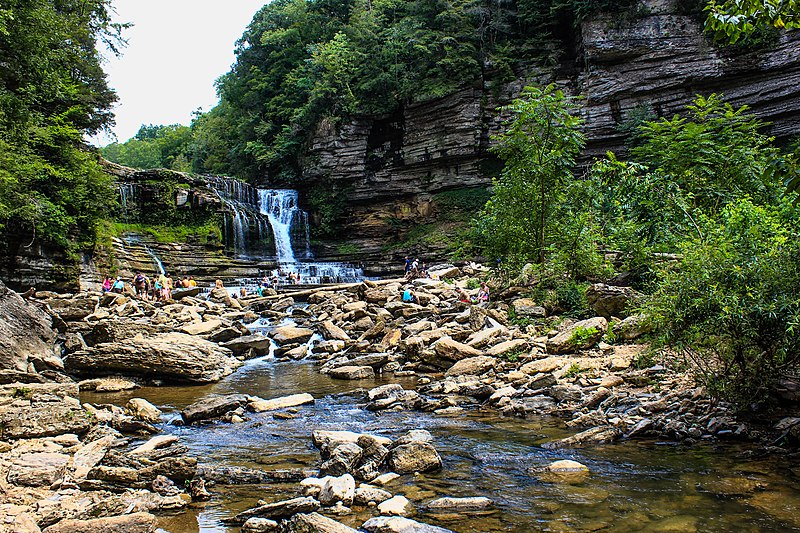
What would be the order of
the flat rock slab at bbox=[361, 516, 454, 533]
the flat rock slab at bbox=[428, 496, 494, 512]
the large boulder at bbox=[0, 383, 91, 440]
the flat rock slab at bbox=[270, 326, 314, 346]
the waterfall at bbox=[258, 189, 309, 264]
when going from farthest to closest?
the waterfall at bbox=[258, 189, 309, 264] < the flat rock slab at bbox=[270, 326, 314, 346] < the large boulder at bbox=[0, 383, 91, 440] < the flat rock slab at bbox=[428, 496, 494, 512] < the flat rock slab at bbox=[361, 516, 454, 533]

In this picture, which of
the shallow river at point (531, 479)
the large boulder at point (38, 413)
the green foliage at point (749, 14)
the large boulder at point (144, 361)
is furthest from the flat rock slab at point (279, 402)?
the green foliage at point (749, 14)

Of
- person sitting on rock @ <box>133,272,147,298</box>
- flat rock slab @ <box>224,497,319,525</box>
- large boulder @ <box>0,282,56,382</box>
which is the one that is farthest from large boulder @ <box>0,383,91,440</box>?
person sitting on rock @ <box>133,272,147,298</box>

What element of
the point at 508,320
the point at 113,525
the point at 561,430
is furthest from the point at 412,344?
the point at 113,525

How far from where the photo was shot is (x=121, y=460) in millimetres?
4844

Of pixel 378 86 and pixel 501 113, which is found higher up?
pixel 378 86

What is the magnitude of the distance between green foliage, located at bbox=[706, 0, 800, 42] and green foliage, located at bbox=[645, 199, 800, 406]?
8.28ft

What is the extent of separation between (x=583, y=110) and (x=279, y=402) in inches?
1131

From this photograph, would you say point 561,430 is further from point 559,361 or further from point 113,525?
point 113,525

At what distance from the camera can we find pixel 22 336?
8875 mm

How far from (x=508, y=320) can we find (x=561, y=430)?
19.4 ft

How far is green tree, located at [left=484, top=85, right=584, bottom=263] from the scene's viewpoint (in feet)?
42.5

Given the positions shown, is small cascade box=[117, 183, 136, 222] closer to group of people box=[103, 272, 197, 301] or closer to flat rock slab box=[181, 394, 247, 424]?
group of people box=[103, 272, 197, 301]

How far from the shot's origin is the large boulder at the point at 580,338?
30.1 feet

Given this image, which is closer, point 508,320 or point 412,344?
point 412,344
